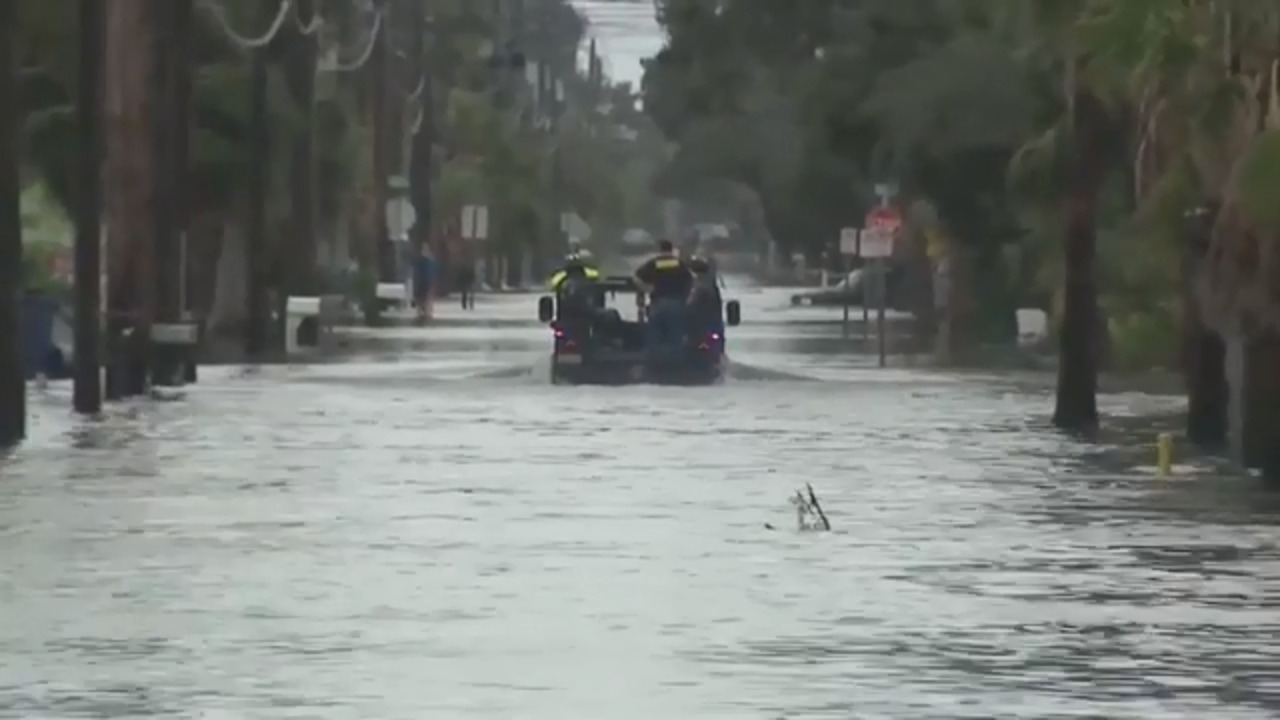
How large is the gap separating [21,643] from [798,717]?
4504 millimetres

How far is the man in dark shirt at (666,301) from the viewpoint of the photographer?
5181 centimetres

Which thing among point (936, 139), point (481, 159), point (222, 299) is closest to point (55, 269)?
point (222, 299)

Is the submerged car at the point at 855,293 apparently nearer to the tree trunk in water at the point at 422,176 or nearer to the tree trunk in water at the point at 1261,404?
the tree trunk in water at the point at 422,176

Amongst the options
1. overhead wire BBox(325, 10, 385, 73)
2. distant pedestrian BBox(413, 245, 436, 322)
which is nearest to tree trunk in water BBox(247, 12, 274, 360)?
distant pedestrian BBox(413, 245, 436, 322)

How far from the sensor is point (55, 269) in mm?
68125

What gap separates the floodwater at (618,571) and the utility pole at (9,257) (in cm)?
64

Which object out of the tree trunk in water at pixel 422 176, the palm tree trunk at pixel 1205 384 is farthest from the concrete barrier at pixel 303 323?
Result: the tree trunk in water at pixel 422 176

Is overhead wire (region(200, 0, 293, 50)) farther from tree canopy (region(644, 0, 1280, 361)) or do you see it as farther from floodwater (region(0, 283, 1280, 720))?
floodwater (region(0, 283, 1280, 720))

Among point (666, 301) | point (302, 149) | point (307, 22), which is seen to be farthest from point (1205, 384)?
point (307, 22)

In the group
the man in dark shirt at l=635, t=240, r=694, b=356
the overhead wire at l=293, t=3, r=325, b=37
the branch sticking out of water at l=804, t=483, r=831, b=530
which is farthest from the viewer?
the overhead wire at l=293, t=3, r=325, b=37

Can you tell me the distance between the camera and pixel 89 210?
39562 mm

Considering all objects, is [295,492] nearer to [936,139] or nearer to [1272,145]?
[1272,145]

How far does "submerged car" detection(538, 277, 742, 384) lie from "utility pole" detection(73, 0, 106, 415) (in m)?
12.0

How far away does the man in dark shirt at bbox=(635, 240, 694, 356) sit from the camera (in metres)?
51.8
